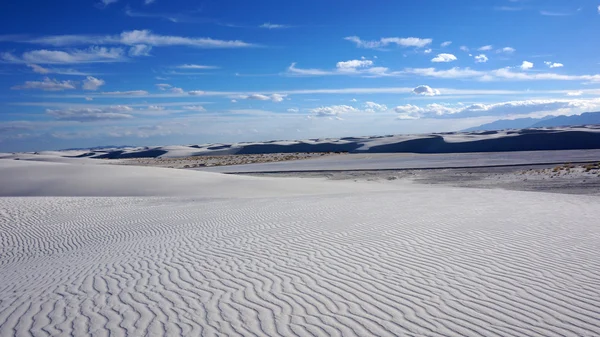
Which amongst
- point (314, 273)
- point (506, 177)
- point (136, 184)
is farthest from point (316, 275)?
point (506, 177)

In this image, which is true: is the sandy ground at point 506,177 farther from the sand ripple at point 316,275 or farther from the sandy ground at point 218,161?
the sandy ground at point 218,161

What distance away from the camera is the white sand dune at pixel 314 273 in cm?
433

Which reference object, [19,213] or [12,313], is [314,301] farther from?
[19,213]

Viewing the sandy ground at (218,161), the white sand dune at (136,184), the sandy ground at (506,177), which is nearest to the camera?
the sandy ground at (506,177)

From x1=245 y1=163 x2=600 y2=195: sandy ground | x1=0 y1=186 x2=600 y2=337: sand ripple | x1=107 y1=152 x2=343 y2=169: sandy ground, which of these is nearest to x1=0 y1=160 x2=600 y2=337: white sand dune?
x1=0 y1=186 x2=600 y2=337: sand ripple

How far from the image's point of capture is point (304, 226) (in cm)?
1033

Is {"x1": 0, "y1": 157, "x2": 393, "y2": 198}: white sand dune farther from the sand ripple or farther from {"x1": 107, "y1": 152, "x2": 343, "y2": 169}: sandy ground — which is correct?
{"x1": 107, "y1": 152, "x2": 343, "y2": 169}: sandy ground

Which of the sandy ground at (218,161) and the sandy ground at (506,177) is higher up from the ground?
the sandy ground at (218,161)

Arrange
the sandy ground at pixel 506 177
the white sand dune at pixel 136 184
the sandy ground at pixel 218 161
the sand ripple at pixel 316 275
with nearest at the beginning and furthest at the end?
the sand ripple at pixel 316 275
the sandy ground at pixel 506 177
the white sand dune at pixel 136 184
the sandy ground at pixel 218 161

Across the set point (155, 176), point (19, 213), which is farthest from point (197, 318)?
point (155, 176)

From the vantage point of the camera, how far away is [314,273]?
606 cm

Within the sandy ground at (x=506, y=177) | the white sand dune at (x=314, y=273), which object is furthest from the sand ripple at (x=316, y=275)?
the sandy ground at (x=506, y=177)

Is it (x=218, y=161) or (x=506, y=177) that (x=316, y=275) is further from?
(x=218, y=161)

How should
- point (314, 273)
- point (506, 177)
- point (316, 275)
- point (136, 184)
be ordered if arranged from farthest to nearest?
point (506, 177)
point (136, 184)
point (314, 273)
point (316, 275)
